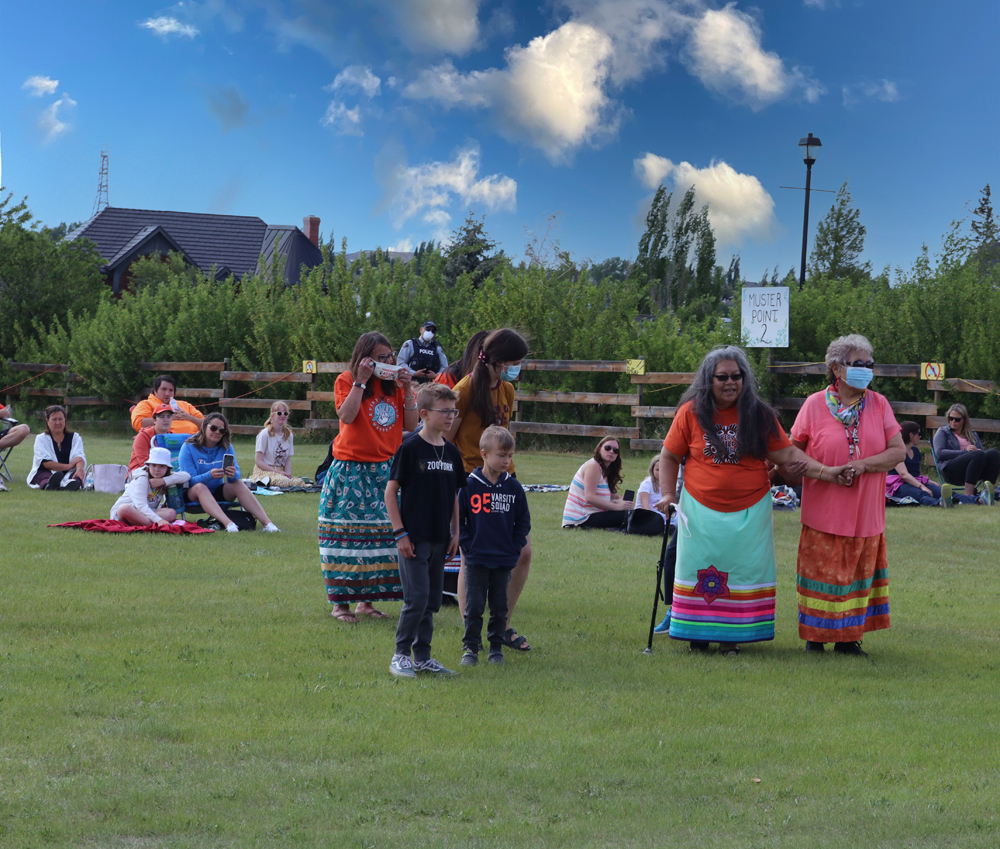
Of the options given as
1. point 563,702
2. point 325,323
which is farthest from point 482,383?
point 325,323

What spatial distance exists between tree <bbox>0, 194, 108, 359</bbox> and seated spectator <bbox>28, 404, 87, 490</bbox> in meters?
19.3

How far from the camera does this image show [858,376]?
665cm

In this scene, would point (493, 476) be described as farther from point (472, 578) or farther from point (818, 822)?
point (818, 822)

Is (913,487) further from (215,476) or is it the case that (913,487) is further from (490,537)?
(490,537)

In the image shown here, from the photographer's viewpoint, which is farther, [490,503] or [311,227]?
[311,227]

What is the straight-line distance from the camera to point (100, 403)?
2962 centimetres

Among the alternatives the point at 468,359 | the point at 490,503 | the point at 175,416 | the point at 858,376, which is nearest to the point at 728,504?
the point at 858,376

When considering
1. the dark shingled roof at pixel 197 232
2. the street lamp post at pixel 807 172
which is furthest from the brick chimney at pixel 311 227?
the street lamp post at pixel 807 172

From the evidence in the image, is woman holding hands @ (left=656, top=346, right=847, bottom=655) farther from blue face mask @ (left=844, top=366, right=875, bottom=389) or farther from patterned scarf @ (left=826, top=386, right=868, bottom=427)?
blue face mask @ (left=844, top=366, right=875, bottom=389)

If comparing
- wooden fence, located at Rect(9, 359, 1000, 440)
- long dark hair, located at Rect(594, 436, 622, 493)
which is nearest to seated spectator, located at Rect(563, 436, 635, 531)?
long dark hair, located at Rect(594, 436, 622, 493)

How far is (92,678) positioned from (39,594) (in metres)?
2.50

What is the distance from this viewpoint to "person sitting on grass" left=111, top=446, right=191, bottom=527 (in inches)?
450

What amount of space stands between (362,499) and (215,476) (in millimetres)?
4907

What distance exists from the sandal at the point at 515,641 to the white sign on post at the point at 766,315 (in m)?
13.3
